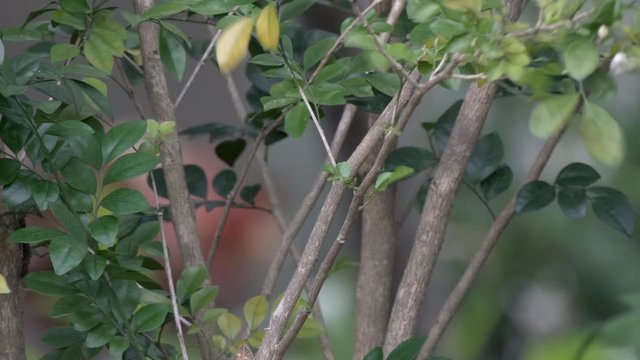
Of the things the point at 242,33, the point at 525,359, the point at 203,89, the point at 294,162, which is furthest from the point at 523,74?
the point at 203,89

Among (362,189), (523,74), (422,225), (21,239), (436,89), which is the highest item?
(523,74)

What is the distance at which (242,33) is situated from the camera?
0.64 metres

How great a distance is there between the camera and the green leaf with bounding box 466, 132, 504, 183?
1.36 meters

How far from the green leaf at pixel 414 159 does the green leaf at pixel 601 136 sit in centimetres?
68

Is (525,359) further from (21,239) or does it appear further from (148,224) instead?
(21,239)

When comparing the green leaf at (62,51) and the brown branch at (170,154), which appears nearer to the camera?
the green leaf at (62,51)

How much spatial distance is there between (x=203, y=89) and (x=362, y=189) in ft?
4.14

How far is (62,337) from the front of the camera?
1104mm

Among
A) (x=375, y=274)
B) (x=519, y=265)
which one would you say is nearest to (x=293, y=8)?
(x=375, y=274)

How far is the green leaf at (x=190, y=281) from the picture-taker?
1.10m

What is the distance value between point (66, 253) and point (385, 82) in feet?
1.19

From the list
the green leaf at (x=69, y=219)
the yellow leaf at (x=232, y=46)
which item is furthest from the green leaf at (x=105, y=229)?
the yellow leaf at (x=232, y=46)

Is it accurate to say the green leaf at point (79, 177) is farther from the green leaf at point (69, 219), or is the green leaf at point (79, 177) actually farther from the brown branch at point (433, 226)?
the brown branch at point (433, 226)

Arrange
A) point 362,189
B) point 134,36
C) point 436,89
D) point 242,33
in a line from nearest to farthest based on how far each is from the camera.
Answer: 1. point 242,33
2. point 362,189
3. point 134,36
4. point 436,89
